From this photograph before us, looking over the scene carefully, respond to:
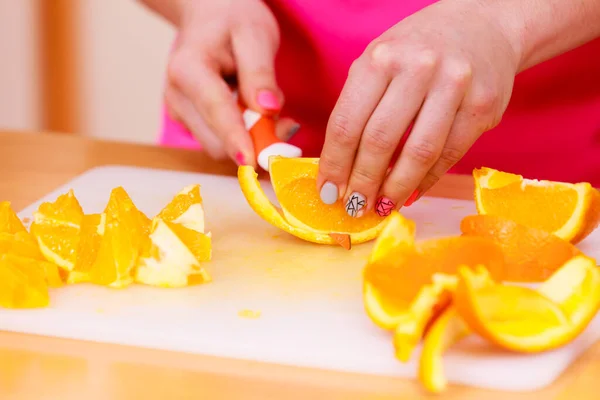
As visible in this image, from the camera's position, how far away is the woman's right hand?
4.43 ft

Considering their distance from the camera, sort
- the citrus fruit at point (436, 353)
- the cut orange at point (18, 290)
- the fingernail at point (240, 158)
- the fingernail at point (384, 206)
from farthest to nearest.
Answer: the fingernail at point (240, 158) → the fingernail at point (384, 206) → the cut orange at point (18, 290) → the citrus fruit at point (436, 353)

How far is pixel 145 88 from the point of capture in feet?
10.8

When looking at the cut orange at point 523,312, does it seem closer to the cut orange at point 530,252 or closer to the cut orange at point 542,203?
the cut orange at point 530,252

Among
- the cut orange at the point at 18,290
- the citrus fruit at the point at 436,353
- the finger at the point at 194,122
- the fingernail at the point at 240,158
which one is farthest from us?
the finger at the point at 194,122

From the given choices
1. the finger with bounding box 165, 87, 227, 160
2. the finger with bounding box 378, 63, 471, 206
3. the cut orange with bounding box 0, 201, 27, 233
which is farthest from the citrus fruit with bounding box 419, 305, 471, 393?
the finger with bounding box 165, 87, 227, 160

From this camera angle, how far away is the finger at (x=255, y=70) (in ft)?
4.41

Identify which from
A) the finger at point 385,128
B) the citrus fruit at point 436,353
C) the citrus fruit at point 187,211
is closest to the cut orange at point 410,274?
the citrus fruit at point 436,353

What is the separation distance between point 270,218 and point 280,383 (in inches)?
15.2

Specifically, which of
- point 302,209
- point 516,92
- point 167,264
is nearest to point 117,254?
point 167,264

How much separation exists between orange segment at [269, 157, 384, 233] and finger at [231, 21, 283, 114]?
0.14 meters

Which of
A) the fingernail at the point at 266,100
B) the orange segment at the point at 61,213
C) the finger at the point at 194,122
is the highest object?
the fingernail at the point at 266,100

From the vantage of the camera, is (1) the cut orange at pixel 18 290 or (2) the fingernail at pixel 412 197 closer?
(1) the cut orange at pixel 18 290

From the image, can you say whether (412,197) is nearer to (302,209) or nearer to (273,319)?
(302,209)

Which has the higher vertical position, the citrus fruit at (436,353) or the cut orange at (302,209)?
the citrus fruit at (436,353)
